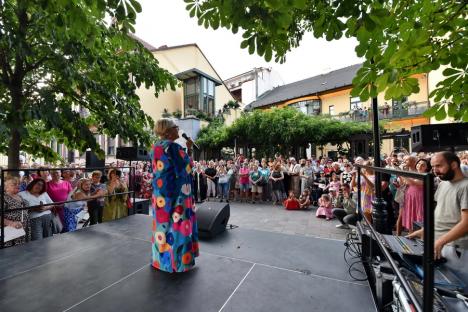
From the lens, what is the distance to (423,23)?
1.98 meters

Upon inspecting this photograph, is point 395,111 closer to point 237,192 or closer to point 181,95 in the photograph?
point 237,192

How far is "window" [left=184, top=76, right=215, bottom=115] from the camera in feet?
71.7

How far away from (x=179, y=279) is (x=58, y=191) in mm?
4148

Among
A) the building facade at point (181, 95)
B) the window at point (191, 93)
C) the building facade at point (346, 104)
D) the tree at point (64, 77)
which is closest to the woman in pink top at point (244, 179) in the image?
the tree at point (64, 77)

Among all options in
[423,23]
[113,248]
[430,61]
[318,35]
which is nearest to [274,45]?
[318,35]

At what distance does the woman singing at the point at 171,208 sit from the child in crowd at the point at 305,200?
271 inches

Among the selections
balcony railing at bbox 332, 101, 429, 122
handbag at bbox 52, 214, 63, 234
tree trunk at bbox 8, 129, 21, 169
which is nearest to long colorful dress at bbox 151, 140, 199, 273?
tree trunk at bbox 8, 129, 21, 169

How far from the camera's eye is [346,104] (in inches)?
974

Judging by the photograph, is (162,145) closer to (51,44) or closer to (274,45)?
(274,45)

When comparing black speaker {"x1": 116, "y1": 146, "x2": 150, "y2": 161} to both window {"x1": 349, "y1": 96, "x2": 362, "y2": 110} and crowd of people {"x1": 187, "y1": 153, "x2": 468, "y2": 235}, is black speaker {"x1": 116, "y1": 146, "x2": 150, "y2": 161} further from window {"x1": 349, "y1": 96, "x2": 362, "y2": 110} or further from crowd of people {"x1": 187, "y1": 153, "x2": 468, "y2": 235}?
window {"x1": 349, "y1": 96, "x2": 362, "y2": 110}

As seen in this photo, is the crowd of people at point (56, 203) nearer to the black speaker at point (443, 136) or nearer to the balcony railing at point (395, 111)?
the black speaker at point (443, 136)

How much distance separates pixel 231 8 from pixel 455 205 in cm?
282

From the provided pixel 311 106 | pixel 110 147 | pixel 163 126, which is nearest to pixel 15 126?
pixel 163 126

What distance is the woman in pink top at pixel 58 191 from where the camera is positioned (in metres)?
5.10
